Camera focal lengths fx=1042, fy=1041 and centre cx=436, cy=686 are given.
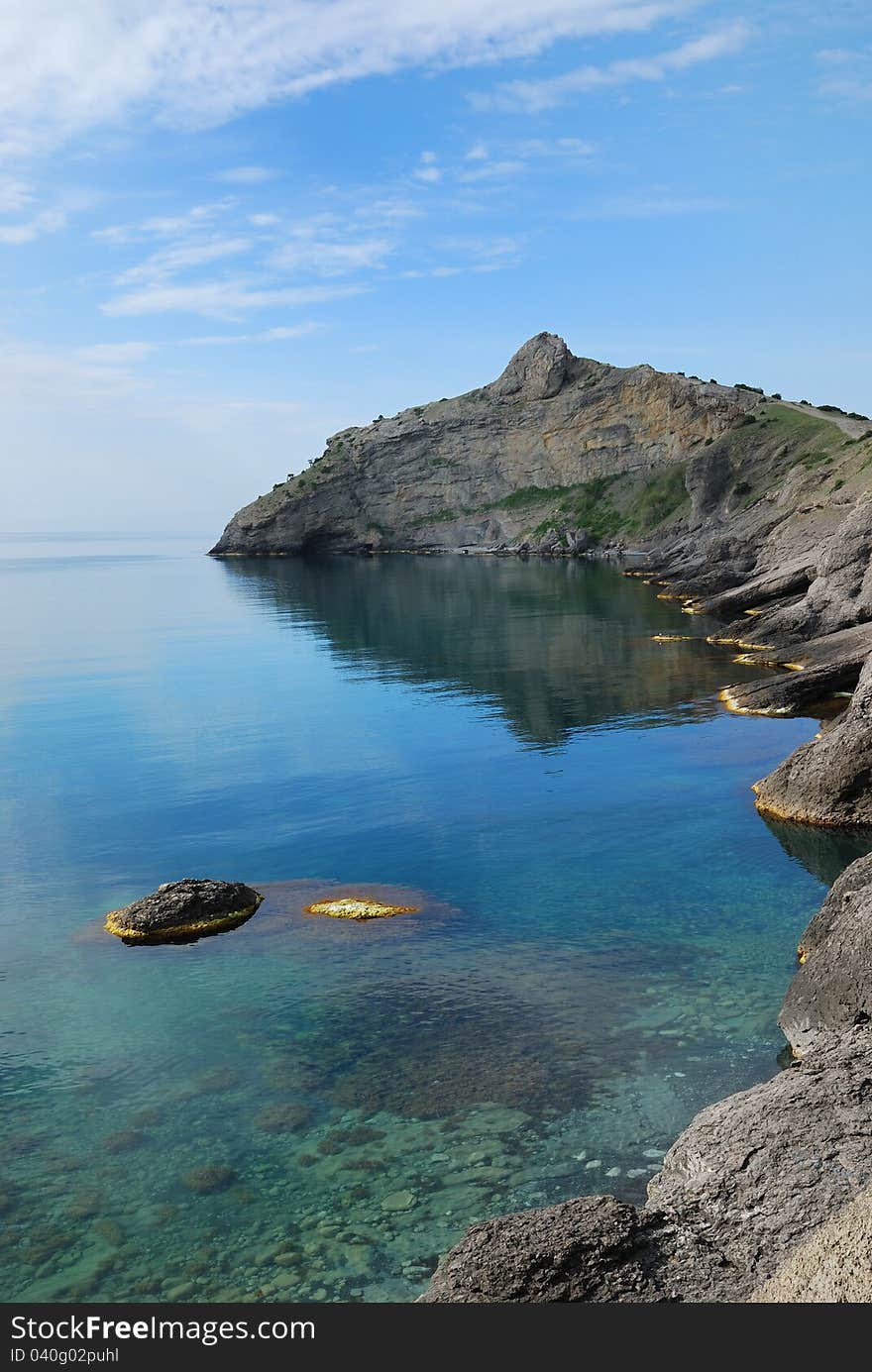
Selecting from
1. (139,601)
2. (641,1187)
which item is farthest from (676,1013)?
(139,601)

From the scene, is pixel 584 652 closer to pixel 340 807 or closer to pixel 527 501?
pixel 340 807

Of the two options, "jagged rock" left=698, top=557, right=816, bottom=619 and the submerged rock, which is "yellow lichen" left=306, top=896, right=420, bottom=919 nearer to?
the submerged rock

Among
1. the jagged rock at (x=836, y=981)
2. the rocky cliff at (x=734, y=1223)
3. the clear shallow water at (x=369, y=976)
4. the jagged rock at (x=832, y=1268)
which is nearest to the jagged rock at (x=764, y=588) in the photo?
the clear shallow water at (x=369, y=976)

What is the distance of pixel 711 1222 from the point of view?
11.0 meters

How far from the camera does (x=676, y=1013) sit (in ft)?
64.8

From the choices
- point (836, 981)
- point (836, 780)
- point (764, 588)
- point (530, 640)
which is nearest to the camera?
point (836, 981)

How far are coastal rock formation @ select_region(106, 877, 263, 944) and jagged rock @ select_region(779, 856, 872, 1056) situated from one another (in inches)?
522

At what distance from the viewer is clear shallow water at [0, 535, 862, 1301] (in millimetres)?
14656

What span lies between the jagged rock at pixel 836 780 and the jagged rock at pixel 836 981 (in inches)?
404

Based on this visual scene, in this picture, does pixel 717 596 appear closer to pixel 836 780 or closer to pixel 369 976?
pixel 836 780

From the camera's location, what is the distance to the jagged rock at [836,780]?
97.9 feet

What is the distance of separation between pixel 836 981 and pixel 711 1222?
783cm

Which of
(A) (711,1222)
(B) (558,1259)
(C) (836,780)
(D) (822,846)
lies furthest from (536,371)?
(B) (558,1259)

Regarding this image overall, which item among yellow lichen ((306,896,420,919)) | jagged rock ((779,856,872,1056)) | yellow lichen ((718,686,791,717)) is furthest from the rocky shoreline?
yellow lichen ((718,686,791,717))
